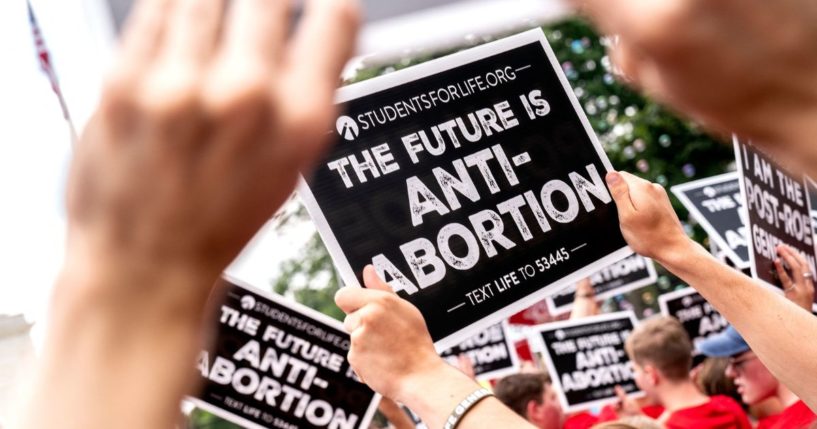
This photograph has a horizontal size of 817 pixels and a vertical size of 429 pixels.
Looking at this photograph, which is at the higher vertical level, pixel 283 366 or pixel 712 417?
pixel 283 366

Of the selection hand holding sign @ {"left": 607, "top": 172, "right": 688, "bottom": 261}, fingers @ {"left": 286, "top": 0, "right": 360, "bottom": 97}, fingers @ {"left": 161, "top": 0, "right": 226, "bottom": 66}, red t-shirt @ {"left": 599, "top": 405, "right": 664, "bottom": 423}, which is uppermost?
fingers @ {"left": 161, "top": 0, "right": 226, "bottom": 66}

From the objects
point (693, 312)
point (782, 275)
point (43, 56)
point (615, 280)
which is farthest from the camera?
point (615, 280)

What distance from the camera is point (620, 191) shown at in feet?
7.69

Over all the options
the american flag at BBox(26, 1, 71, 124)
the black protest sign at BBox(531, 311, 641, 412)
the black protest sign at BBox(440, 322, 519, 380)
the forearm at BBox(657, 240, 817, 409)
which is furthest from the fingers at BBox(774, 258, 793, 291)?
the american flag at BBox(26, 1, 71, 124)

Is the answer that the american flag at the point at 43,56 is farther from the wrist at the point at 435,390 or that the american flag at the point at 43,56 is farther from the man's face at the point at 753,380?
the man's face at the point at 753,380

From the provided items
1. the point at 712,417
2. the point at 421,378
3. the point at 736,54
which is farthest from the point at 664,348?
the point at 736,54

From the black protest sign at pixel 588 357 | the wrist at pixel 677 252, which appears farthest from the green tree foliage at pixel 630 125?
the wrist at pixel 677 252

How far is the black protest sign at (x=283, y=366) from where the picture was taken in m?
2.94

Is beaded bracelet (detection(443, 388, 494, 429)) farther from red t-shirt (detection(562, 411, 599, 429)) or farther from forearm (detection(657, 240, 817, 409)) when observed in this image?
red t-shirt (detection(562, 411, 599, 429))

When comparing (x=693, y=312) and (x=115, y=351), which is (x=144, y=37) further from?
(x=693, y=312)

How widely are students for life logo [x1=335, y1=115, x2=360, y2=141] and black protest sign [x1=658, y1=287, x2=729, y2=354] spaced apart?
3.68 m

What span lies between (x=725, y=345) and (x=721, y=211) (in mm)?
1171

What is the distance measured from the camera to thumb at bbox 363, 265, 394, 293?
6.84 feet

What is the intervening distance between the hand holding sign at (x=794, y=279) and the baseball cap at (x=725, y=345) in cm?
136
